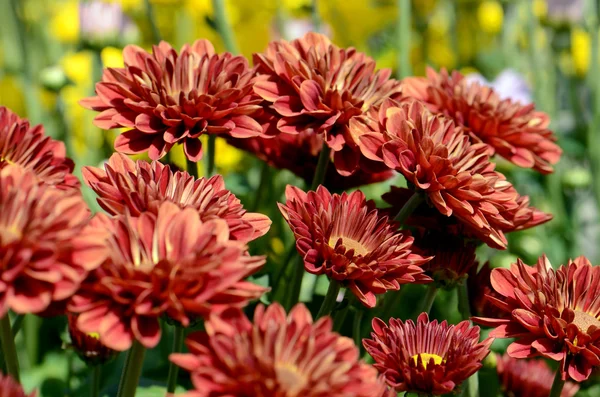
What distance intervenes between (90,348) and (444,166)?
1.33ft

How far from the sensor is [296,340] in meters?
0.51

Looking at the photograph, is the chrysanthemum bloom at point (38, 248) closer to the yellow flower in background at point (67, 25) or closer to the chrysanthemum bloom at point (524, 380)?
the chrysanthemum bloom at point (524, 380)

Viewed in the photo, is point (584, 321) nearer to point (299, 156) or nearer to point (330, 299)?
point (330, 299)

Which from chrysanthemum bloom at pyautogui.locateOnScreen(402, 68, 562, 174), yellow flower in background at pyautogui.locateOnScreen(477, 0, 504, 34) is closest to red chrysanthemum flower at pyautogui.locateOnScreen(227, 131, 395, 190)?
chrysanthemum bloom at pyautogui.locateOnScreen(402, 68, 562, 174)

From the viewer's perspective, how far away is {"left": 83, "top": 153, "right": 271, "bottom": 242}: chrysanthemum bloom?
633 millimetres

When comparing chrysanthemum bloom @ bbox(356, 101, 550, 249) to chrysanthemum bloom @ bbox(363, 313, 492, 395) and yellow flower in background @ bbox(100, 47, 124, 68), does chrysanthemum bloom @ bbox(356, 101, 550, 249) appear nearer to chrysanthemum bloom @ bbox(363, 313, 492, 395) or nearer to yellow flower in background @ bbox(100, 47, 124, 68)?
chrysanthemum bloom @ bbox(363, 313, 492, 395)

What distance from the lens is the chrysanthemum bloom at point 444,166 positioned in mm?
735

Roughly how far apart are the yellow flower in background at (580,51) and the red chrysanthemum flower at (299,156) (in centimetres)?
129

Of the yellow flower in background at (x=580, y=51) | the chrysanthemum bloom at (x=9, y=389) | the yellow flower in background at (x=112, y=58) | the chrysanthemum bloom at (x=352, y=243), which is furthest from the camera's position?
the yellow flower in background at (x=580, y=51)

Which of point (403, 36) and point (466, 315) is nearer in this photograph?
point (466, 315)

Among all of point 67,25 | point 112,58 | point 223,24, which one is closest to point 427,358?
point 223,24

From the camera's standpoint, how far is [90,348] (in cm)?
85

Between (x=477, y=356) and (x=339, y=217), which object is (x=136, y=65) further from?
(x=477, y=356)

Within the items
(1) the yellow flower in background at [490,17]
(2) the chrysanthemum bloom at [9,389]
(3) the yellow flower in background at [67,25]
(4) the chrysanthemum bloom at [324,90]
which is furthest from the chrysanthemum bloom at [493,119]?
(1) the yellow flower in background at [490,17]
